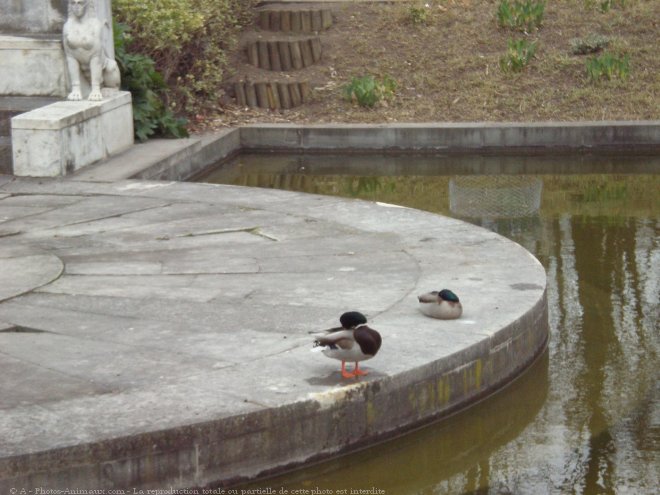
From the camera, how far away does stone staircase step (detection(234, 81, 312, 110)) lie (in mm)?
16203

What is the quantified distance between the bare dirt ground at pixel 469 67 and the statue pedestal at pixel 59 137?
3.04 metres

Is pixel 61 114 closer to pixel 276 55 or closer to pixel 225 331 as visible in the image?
pixel 225 331

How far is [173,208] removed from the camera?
34.0 ft

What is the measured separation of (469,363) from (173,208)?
422 centimetres

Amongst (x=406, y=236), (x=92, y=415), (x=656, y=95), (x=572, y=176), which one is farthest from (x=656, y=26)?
(x=92, y=415)

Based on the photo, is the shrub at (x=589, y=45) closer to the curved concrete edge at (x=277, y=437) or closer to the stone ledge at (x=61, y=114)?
the stone ledge at (x=61, y=114)

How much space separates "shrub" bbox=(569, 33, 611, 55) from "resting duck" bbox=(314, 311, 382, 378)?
1147 centimetres

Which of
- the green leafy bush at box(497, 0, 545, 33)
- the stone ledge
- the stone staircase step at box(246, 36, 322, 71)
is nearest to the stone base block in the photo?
the stone ledge

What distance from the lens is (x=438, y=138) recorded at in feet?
48.2

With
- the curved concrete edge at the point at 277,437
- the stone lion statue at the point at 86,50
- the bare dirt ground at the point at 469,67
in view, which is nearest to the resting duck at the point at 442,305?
the curved concrete edge at the point at 277,437

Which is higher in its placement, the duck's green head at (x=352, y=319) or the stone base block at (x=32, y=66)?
the stone base block at (x=32, y=66)

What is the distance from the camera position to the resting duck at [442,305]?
23.1 feet

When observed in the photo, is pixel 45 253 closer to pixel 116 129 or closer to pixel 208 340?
pixel 208 340

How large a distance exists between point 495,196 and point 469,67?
474 centimetres
